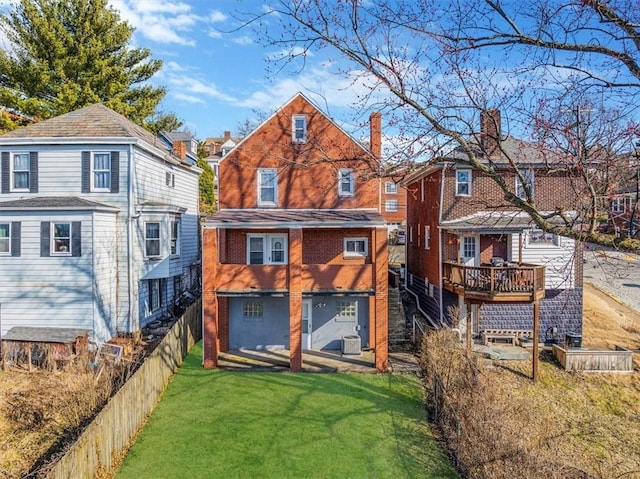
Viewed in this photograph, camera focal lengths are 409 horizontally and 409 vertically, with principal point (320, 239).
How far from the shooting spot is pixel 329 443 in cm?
1016

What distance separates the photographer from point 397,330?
18.1 metres

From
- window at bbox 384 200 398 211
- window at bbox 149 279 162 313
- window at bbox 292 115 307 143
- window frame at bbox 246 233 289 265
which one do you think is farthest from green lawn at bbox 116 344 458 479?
window at bbox 384 200 398 211

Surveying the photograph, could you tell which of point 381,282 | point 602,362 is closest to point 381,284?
point 381,282

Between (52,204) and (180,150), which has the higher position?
(180,150)

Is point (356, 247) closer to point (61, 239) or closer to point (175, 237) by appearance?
point (175, 237)

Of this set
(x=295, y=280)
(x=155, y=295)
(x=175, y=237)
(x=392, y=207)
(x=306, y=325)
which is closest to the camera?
(x=295, y=280)

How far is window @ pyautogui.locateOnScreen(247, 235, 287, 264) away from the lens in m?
17.3

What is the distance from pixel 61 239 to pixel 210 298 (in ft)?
21.6

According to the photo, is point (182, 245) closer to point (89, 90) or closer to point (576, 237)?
point (89, 90)

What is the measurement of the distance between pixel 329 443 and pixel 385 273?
6.59 meters

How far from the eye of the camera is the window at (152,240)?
18641 mm

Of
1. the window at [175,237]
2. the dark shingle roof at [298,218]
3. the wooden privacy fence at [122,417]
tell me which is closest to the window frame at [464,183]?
the dark shingle roof at [298,218]

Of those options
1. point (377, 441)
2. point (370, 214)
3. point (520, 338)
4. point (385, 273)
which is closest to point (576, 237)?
point (377, 441)

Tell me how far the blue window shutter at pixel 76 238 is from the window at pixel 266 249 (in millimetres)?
6510
